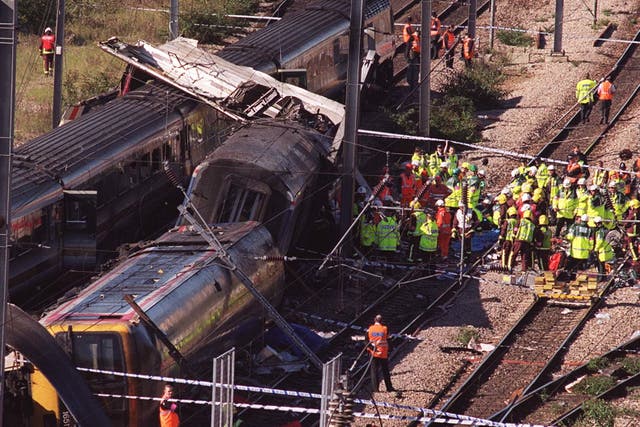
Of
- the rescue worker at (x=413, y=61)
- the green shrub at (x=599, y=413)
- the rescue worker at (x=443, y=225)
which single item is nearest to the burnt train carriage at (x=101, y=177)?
the rescue worker at (x=443, y=225)

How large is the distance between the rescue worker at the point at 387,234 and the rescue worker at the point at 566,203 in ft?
11.3

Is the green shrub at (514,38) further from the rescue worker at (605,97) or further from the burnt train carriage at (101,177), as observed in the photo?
the burnt train carriage at (101,177)

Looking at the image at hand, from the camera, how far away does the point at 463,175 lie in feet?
97.8

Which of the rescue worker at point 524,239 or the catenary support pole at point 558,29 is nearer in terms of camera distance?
the rescue worker at point 524,239

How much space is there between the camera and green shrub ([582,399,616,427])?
19.8 meters

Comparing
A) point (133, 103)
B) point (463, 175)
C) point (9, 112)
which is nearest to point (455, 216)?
point (463, 175)

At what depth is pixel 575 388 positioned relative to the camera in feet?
70.8

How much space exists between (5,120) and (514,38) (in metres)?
32.7

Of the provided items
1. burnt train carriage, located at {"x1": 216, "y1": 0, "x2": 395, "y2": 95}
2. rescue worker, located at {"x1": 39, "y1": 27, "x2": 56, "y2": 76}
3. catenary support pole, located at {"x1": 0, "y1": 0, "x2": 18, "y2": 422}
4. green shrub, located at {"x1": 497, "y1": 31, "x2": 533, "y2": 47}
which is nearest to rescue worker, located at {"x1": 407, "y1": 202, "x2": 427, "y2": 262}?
burnt train carriage, located at {"x1": 216, "y1": 0, "x2": 395, "y2": 95}

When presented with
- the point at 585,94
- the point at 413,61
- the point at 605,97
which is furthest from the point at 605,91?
the point at 413,61

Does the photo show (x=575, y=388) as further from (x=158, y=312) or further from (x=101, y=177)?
(x=101, y=177)

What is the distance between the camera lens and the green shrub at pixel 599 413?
19.8 meters

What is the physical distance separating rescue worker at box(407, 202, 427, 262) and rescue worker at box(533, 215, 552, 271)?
2162 millimetres

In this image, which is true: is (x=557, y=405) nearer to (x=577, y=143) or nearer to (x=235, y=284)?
(x=235, y=284)
